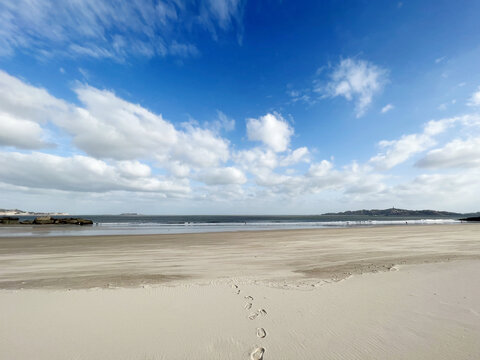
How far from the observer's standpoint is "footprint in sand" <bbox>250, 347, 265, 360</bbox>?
3561 mm

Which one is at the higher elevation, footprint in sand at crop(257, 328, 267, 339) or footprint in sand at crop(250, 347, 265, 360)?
footprint in sand at crop(257, 328, 267, 339)

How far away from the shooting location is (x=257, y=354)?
363cm

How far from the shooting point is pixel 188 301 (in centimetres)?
569

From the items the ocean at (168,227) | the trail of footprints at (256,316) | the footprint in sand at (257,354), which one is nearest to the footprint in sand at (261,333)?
the trail of footprints at (256,316)

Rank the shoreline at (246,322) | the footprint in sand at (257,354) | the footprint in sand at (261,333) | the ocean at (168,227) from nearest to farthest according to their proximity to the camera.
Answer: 1. the footprint in sand at (257,354)
2. the shoreline at (246,322)
3. the footprint in sand at (261,333)
4. the ocean at (168,227)

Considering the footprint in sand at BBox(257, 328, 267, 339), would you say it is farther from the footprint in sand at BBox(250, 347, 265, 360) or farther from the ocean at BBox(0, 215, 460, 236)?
the ocean at BBox(0, 215, 460, 236)

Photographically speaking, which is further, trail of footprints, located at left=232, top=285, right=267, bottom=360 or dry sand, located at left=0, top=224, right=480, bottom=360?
dry sand, located at left=0, top=224, right=480, bottom=360

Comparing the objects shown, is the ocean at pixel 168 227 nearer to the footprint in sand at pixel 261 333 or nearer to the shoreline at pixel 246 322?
the shoreline at pixel 246 322

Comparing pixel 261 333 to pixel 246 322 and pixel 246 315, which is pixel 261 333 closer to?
pixel 246 322

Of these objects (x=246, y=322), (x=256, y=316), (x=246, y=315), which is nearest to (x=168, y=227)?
(x=246, y=315)

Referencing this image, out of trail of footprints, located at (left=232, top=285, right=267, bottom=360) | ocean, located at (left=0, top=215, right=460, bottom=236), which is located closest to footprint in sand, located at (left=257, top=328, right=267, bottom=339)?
trail of footprints, located at (left=232, top=285, right=267, bottom=360)

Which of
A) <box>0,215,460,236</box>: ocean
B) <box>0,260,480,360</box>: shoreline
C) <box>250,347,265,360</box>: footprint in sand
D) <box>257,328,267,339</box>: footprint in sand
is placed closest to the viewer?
<box>250,347,265,360</box>: footprint in sand

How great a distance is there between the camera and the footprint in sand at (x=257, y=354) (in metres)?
3.56

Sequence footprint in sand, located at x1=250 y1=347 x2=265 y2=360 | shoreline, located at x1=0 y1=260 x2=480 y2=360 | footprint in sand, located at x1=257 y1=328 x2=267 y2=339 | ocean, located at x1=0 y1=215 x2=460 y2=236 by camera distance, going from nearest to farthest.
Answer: footprint in sand, located at x1=250 y1=347 x2=265 y2=360 < shoreline, located at x1=0 y1=260 x2=480 y2=360 < footprint in sand, located at x1=257 y1=328 x2=267 y2=339 < ocean, located at x1=0 y1=215 x2=460 y2=236
